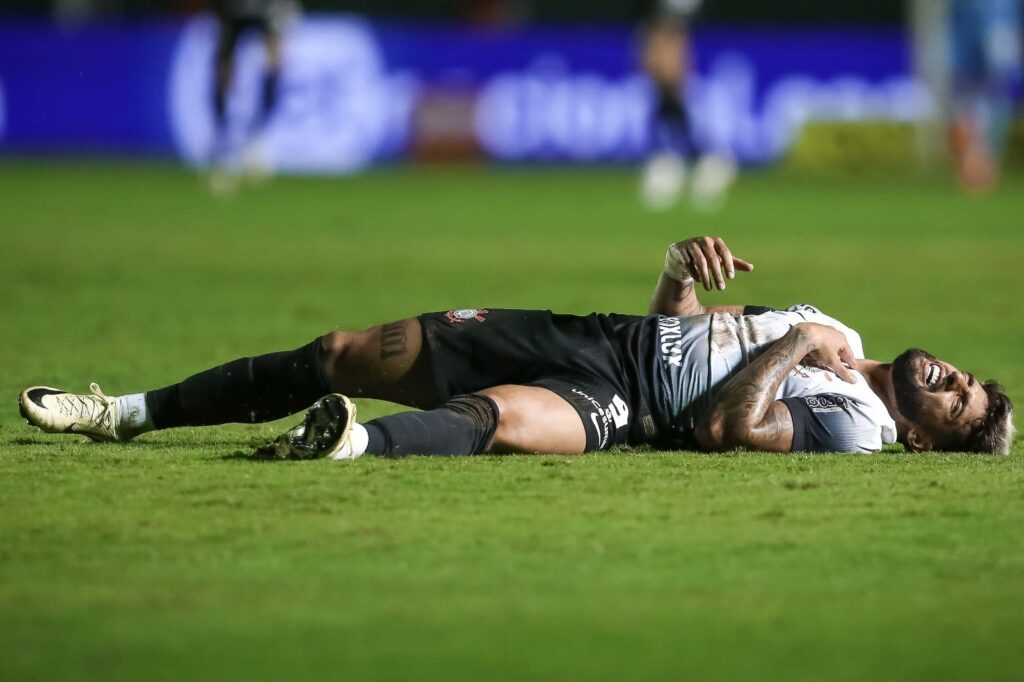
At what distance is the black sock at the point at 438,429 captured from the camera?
203 inches

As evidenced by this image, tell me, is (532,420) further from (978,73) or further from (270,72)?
(978,73)

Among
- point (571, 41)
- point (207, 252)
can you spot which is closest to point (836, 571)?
point (207, 252)

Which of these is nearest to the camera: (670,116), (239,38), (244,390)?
(244,390)

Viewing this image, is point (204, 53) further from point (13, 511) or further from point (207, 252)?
point (13, 511)

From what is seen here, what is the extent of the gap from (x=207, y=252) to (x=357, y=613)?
10.3m

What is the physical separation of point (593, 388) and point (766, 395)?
0.53 metres

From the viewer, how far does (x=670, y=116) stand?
2014cm

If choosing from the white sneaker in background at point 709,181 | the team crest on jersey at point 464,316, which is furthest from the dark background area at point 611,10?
the team crest on jersey at point 464,316

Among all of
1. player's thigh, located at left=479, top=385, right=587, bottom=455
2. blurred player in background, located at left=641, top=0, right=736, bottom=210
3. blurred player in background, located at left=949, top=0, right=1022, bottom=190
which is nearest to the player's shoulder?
player's thigh, located at left=479, top=385, right=587, bottom=455

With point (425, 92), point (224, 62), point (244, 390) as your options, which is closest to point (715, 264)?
point (244, 390)

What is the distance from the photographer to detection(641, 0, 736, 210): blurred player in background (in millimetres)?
19828

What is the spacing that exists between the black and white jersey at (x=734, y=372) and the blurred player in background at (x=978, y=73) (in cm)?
1717

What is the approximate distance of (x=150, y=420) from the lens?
18.1 ft

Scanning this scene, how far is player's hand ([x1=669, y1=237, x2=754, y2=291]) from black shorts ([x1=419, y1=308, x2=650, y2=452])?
362 millimetres
